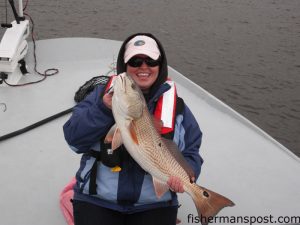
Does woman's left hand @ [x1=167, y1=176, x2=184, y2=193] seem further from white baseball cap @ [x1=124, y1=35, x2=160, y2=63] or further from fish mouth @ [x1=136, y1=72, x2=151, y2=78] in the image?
white baseball cap @ [x1=124, y1=35, x2=160, y2=63]

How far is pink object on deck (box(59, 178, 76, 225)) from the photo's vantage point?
353cm

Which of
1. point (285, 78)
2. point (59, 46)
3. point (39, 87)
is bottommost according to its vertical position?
point (285, 78)

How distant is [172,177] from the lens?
8.84 ft

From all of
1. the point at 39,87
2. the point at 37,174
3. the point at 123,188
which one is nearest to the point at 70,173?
the point at 37,174

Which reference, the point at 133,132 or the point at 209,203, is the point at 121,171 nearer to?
the point at 133,132

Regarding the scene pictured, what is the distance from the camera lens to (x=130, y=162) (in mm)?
2963

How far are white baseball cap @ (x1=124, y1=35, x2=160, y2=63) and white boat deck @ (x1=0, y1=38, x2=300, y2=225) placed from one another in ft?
5.42

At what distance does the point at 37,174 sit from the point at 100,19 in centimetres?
1254

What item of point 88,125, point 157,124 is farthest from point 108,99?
point 157,124

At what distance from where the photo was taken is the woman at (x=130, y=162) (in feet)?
9.55

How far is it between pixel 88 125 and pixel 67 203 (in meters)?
1.20

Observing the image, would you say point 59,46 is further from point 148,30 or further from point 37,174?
point 148,30

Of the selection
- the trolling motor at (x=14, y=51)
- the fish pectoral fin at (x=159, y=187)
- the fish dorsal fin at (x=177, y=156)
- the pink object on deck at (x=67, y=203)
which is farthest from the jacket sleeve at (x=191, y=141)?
the trolling motor at (x=14, y=51)

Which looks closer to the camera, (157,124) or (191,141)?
(157,124)
